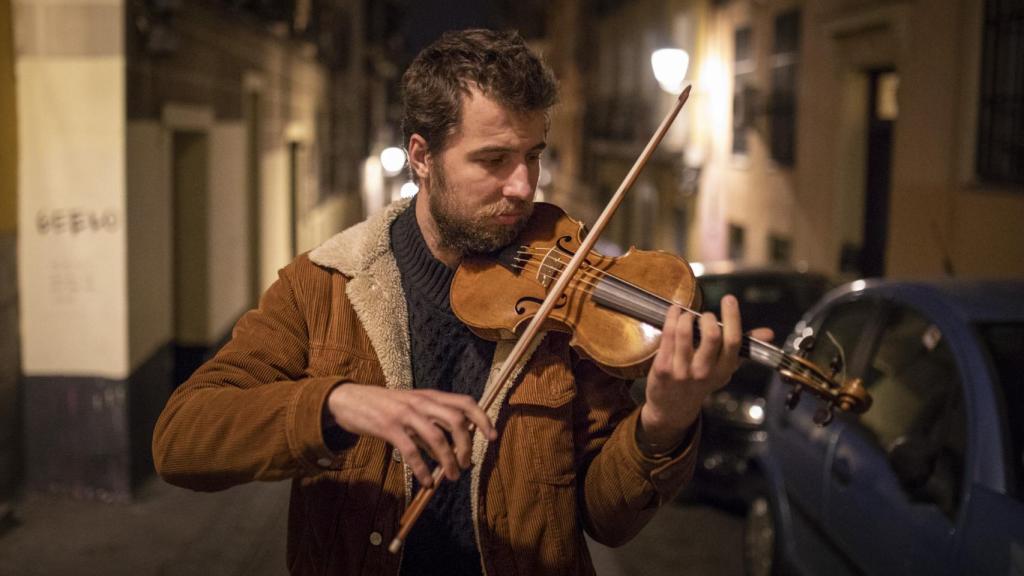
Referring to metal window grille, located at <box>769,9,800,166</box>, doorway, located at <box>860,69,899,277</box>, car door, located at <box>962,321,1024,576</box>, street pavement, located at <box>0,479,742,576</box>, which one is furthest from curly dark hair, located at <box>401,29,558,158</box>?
A: metal window grille, located at <box>769,9,800,166</box>

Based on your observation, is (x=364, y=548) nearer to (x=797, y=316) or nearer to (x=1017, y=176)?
(x=797, y=316)

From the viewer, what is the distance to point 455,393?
6.85 ft

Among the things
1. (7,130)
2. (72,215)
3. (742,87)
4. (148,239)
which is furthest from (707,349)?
(742,87)

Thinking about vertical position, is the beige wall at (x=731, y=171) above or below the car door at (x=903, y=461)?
above

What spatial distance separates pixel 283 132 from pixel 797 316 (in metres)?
7.42

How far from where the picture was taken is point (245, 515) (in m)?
6.02

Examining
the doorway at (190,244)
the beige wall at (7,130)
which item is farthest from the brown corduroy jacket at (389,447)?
the doorway at (190,244)

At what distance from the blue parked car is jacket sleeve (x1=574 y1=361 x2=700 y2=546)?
1.13m

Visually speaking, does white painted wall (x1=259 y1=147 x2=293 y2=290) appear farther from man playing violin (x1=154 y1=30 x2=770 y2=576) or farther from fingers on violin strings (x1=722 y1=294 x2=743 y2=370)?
fingers on violin strings (x1=722 y1=294 x2=743 y2=370)

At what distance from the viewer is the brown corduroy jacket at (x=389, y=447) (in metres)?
2.12

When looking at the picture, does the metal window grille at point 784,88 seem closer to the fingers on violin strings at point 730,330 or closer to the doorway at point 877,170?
the doorway at point 877,170

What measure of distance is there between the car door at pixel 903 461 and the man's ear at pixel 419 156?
1.88 meters

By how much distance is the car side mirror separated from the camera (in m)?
3.38

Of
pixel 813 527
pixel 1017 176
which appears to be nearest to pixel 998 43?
pixel 1017 176
